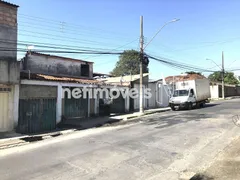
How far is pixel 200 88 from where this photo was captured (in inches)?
1026

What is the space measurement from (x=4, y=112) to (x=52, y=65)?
796cm

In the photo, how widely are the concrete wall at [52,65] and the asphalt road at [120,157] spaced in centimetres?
1036

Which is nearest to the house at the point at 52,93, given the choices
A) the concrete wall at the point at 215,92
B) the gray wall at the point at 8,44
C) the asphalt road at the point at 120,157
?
the gray wall at the point at 8,44

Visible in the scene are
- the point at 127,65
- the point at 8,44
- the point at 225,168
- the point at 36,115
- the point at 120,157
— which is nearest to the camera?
the point at 225,168

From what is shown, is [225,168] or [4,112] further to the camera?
[4,112]

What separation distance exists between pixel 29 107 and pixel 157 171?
9428 mm

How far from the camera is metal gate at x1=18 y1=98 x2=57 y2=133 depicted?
12.7 m

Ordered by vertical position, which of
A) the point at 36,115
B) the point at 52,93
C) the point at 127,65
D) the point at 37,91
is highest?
the point at 127,65

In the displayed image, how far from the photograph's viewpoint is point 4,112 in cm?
1226

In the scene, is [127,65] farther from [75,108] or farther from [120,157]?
[120,157]

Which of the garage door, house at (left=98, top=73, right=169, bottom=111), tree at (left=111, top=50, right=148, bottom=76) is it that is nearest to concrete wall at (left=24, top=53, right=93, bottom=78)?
house at (left=98, top=73, right=169, bottom=111)

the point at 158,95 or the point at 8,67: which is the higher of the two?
the point at 8,67

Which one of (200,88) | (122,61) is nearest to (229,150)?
(200,88)

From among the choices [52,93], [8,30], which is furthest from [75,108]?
[8,30]
